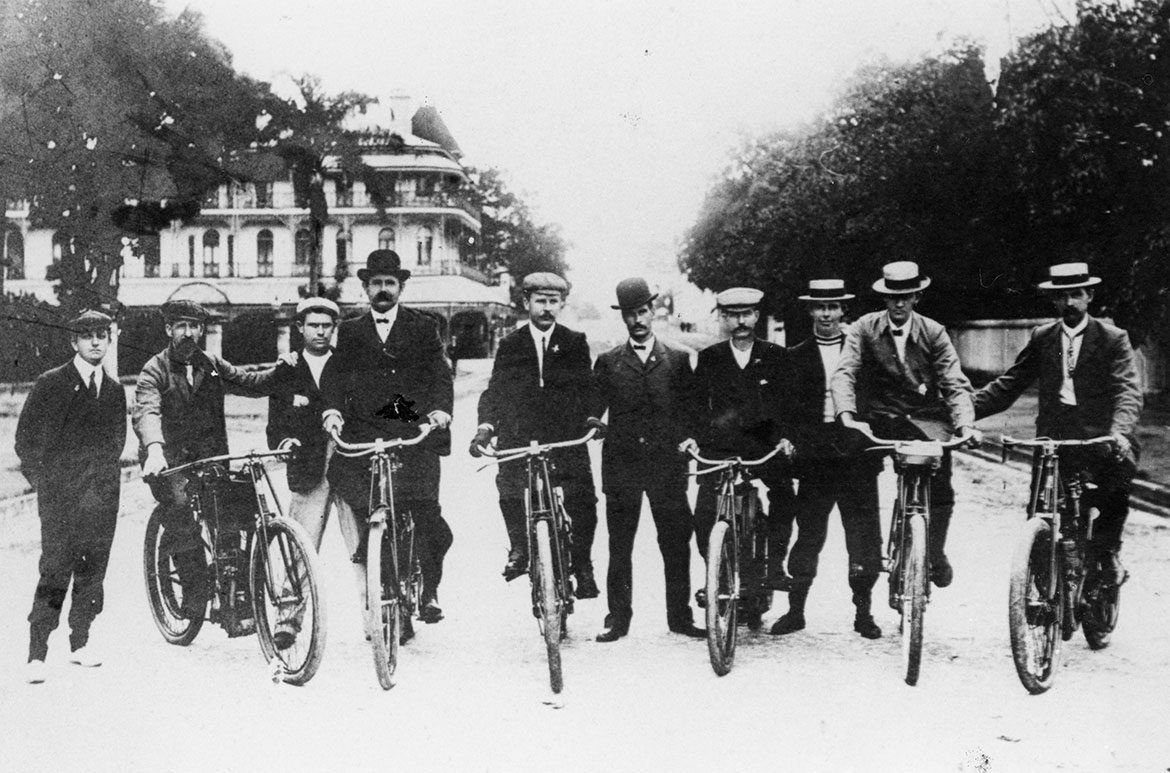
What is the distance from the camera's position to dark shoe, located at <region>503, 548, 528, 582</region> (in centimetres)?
436

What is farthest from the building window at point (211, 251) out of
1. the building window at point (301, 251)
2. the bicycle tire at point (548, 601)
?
the bicycle tire at point (548, 601)

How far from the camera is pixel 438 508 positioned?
15.1ft

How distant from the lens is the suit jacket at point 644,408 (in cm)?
457

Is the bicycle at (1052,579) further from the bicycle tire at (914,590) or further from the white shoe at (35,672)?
the white shoe at (35,672)

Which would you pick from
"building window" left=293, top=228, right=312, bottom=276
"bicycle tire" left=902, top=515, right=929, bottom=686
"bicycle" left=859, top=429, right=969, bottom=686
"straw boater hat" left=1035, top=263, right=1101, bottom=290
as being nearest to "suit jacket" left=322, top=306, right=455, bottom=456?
"building window" left=293, top=228, right=312, bottom=276

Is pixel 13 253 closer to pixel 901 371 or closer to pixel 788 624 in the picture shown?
pixel 788 624

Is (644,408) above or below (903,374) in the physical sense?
below

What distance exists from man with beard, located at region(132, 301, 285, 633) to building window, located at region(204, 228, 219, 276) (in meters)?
0.25

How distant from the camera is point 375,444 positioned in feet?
13.4

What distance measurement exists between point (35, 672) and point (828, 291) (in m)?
4.06

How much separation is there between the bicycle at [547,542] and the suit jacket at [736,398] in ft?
2.02

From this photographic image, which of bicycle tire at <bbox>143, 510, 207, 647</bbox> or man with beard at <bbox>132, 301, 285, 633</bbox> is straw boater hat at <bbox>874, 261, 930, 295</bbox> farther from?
bicycle tire at <bbox>143, 510, 207, 647</bbox>

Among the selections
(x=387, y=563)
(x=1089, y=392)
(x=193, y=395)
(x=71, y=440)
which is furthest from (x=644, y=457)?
(x=71, y=440)

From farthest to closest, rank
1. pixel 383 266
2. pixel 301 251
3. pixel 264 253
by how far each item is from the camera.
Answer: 1. pixel 301 251
2. pixel 264 253
3. pixel 383 266
